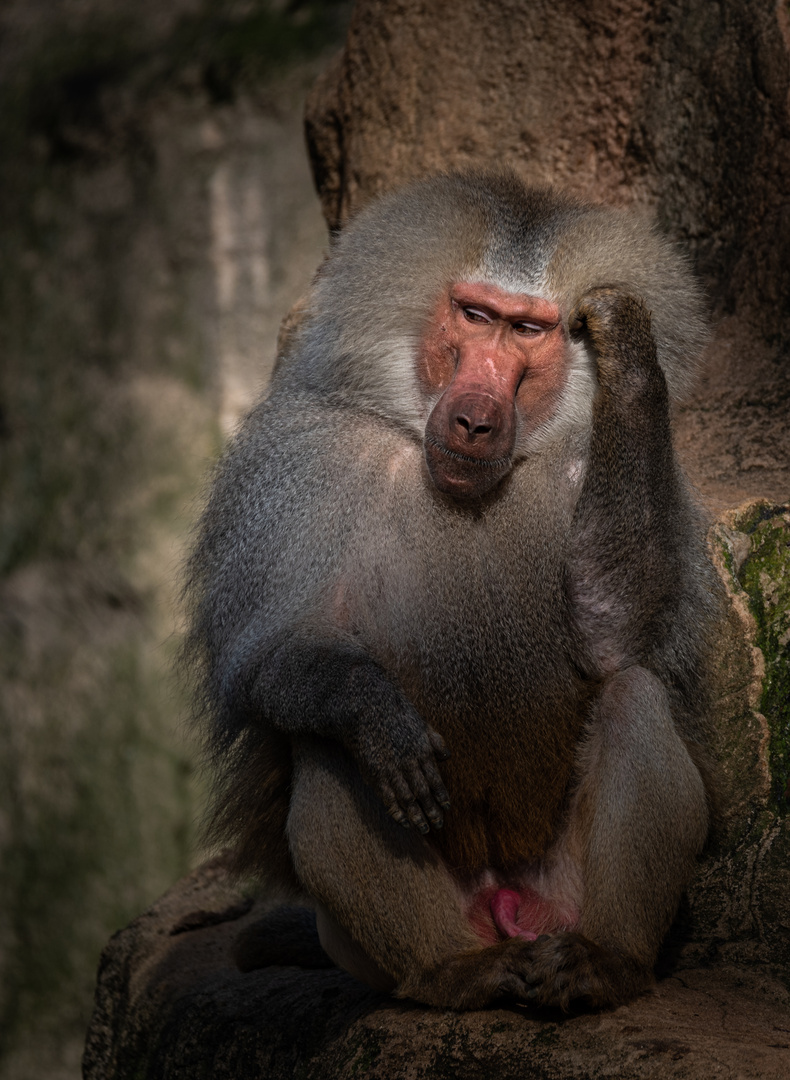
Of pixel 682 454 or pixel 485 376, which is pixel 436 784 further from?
pixel 682 454

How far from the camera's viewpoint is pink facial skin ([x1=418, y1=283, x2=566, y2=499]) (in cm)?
252

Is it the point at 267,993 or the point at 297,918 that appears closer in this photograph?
the point at 267,993

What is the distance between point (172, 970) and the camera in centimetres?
344

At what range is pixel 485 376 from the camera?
102 inches

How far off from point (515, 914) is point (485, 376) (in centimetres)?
125

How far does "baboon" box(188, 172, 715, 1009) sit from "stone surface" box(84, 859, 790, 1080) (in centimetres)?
8

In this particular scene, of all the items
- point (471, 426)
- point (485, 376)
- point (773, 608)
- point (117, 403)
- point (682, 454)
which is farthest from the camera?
point (117, 403)

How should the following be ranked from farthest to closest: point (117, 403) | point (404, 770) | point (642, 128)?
point (117, 403) → point (642, 128) → point (404, 770)

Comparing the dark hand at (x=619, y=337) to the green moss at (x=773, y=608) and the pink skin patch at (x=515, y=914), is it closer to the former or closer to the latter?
the green moss at (x=773, y=608)

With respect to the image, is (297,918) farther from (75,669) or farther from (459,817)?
(75,669)

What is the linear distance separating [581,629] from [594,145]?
7.00 feet

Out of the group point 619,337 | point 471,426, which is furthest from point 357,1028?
point 619,337

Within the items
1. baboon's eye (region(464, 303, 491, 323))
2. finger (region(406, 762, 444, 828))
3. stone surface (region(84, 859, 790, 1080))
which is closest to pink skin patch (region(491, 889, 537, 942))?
stone surface (region(84, 859, 790, 1080))

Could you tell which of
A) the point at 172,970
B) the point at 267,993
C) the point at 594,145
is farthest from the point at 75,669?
the point at 594,145
